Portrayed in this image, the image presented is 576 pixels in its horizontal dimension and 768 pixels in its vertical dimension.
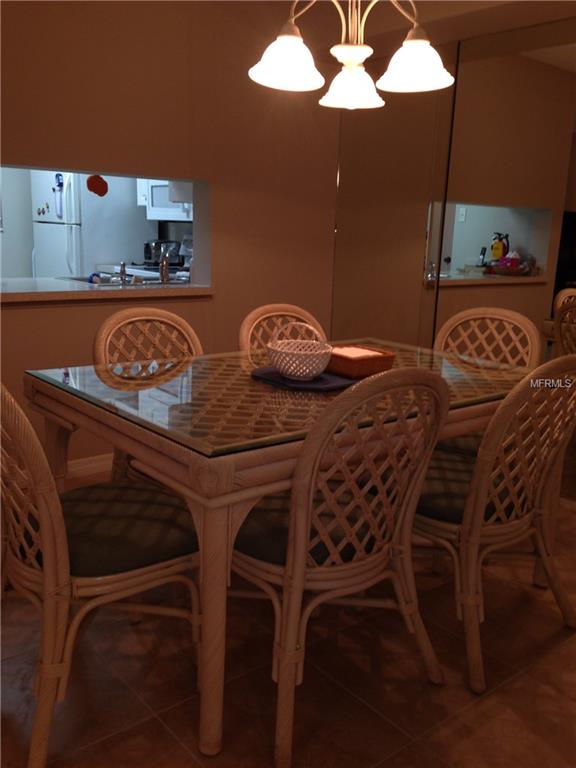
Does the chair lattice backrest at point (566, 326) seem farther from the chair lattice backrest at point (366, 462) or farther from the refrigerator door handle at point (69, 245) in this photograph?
the refrigerator door handle at point (69, 245)

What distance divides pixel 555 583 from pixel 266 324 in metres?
1.51

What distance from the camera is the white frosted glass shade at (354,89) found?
2.14 m

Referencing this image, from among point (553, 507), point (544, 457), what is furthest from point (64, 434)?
point (553, 507)

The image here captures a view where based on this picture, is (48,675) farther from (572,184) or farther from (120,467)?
(572,184)

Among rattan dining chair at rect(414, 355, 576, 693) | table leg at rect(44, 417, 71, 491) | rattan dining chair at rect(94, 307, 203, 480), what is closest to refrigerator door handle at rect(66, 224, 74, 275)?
rattan dining chair at rect(94, 307, 203, 480)

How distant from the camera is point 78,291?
10.5ft

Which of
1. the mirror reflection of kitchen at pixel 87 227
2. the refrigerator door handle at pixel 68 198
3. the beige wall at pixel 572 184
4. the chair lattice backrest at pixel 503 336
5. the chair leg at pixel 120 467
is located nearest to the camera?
the chair leg at pixel 120 467

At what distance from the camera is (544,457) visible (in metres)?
1.98

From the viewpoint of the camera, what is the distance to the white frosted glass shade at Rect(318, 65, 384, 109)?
7.02 feet

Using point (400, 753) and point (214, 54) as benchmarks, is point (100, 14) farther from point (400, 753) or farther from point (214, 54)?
point (400, 753)

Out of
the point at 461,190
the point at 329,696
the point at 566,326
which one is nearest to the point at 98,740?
the point at 329,696

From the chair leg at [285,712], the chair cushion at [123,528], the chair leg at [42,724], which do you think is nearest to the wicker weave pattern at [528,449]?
the chair leg at [285,712]

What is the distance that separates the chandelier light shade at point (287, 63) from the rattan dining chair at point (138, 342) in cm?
96

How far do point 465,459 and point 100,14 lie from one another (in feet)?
8.32
